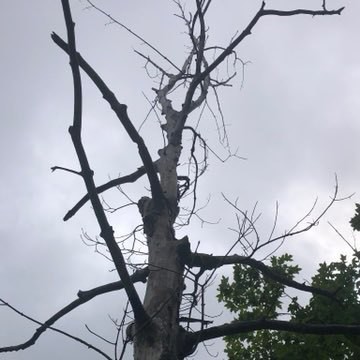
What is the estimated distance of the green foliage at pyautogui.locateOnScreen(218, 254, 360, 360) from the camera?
504 cm

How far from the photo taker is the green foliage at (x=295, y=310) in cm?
504

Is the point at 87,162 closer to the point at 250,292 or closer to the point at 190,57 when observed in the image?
the point at 250,292

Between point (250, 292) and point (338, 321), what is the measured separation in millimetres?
995

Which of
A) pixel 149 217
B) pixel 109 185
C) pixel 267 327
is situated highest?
pixel 109 185

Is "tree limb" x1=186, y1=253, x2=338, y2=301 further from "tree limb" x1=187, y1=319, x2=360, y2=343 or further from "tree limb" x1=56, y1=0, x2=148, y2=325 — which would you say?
"tree limb" x1=56, y1=0, x2=148, y2=325

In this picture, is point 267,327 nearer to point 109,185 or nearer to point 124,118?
point 124,118

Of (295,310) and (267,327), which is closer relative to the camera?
(267,327)

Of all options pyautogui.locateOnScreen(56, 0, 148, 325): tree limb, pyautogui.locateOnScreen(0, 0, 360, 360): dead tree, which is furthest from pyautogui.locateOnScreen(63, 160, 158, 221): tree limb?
pyautogui.locateOnScreen(56, 0, 148, 325): tree limb

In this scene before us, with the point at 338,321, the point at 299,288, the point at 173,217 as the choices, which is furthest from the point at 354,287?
the point at 173,217

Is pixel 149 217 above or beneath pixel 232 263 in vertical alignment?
above

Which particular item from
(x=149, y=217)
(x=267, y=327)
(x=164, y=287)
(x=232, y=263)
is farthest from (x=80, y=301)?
A: (x=267, y=327)

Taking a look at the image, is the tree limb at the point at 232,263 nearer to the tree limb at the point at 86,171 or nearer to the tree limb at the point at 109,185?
the tree limb at the point at 86,171

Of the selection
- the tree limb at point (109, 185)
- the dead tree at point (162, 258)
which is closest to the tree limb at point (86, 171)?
the dead tree at point (162, 258)

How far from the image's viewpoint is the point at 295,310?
5.52 metres
